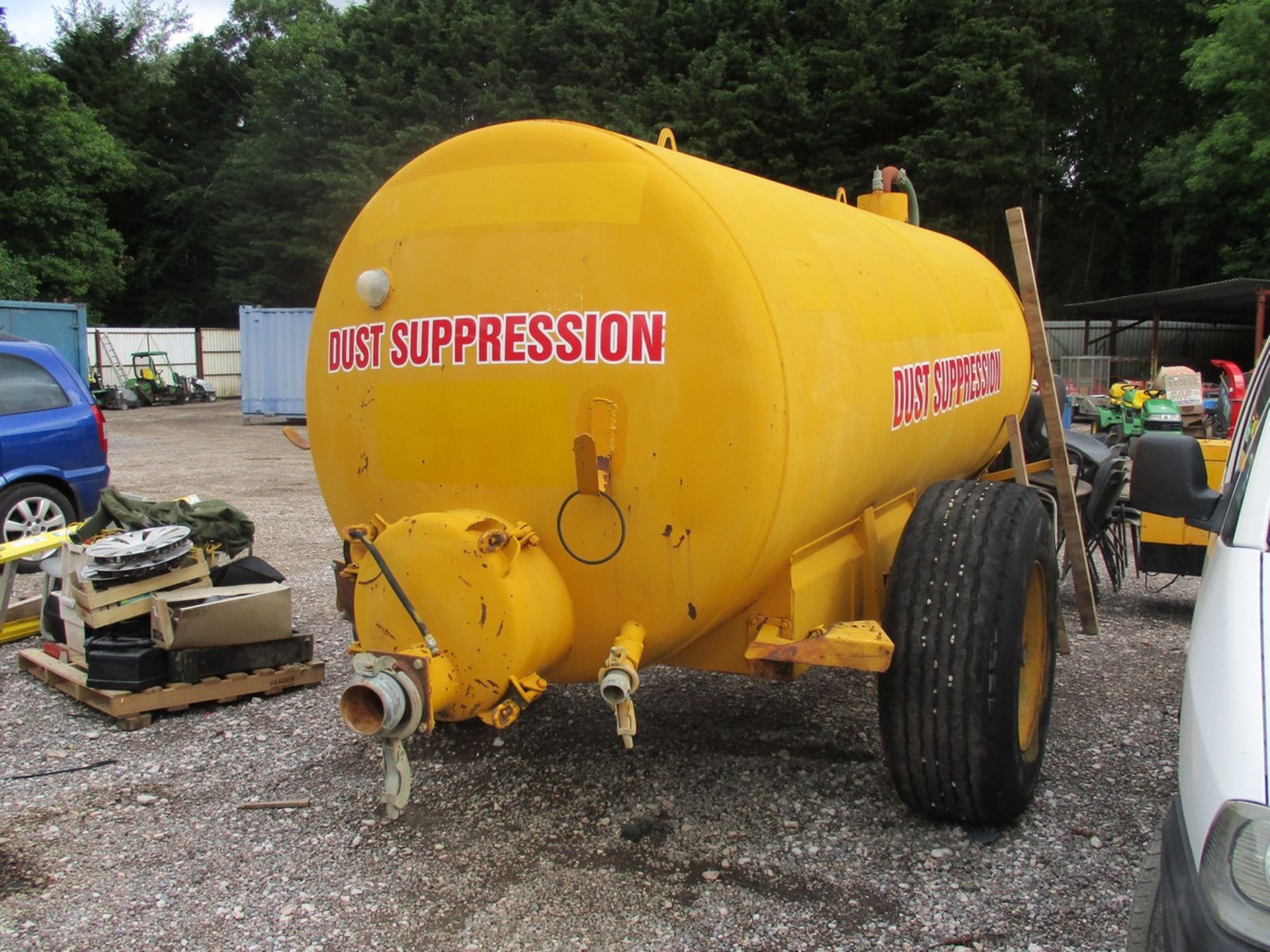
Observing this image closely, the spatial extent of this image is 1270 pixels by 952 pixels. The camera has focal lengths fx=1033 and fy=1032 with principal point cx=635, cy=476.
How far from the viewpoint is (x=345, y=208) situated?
27.8 m

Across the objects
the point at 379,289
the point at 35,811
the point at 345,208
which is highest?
the point at 345,208

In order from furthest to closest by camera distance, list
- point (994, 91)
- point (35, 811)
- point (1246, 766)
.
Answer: point (994, 91) < point (35, 811) < point (1246, 766)

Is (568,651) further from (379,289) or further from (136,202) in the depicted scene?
(136,202)

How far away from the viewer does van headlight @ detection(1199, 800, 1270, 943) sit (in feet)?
5.41

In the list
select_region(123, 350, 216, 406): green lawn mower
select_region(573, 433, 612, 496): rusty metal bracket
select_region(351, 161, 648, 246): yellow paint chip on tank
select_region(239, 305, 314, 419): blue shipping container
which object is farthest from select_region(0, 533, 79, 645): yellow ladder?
select_region(123, 350, 216, 406): green lawn mower

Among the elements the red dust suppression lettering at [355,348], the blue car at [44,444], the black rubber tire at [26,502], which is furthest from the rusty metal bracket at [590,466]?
the blue car at [44,444]

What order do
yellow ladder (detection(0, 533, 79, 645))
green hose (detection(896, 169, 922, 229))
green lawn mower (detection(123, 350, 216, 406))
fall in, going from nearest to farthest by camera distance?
yellow ladder (detection(0, 533, 79, 645)) → green hose (detection(896, 169, 922, 229)) → green lawn mower (detection(123, 350, 216, 406))

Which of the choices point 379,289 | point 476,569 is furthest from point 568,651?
point 379,289

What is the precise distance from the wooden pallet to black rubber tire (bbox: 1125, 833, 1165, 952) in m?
3.70

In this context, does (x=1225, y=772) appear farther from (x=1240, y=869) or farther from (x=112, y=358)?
(x=112, y=358)

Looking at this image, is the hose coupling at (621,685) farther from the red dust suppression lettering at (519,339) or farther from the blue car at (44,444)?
the blue car at (44,444)

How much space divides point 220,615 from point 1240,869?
13.6 feet

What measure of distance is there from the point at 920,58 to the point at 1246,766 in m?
25.6

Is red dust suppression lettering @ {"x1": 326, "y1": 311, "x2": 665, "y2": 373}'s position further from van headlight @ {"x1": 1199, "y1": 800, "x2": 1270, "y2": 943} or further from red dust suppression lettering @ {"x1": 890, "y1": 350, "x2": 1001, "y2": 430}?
van headlight @ {"x1": 1199, "y1": 800, "x2": 1270, "y2": 943}
